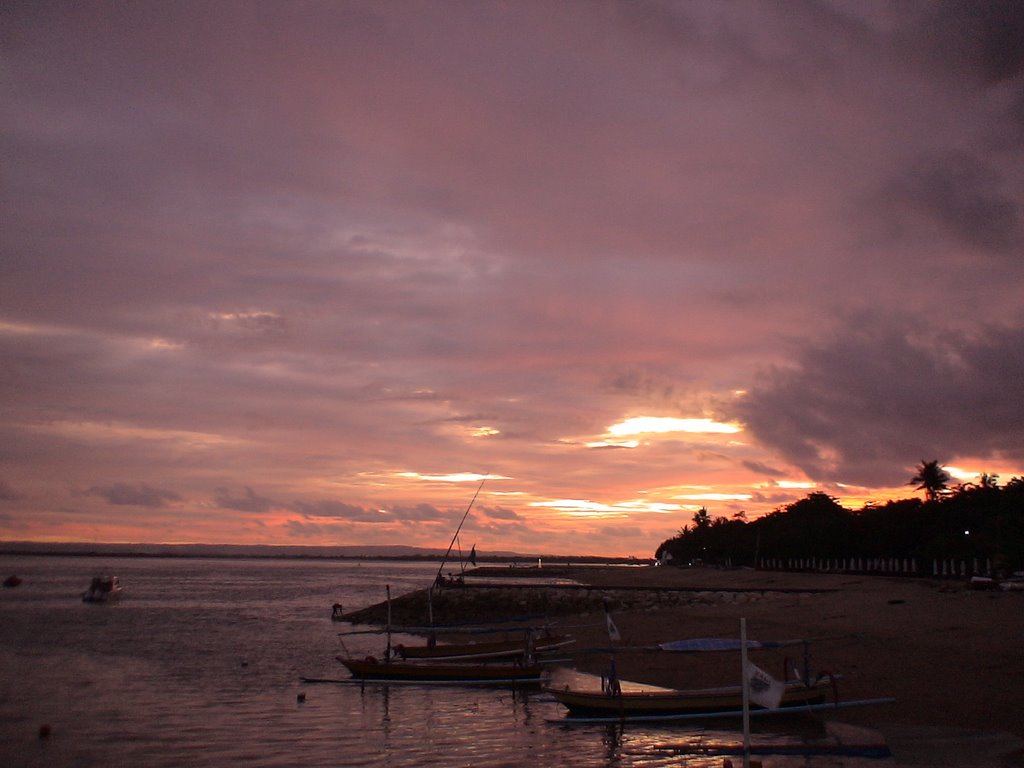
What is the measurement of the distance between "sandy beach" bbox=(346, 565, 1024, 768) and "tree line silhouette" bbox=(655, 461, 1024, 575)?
18.7m

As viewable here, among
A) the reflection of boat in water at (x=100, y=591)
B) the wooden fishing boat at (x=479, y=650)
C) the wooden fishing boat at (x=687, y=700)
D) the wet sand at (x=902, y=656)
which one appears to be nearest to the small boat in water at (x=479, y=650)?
the wooden fishing boat at (x=479, y=650)

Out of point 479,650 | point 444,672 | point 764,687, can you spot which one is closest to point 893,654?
point 444,672

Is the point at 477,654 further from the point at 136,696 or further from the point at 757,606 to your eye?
the point at 757,606

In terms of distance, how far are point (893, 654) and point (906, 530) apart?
69.7 m

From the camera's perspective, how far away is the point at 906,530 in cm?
9581

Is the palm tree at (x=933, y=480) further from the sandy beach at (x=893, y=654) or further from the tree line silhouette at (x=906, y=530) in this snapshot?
the sandy beach at (x=893, y=654)

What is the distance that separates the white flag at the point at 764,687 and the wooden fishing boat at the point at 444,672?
20199mm

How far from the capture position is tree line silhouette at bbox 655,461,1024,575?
→ 76812mm

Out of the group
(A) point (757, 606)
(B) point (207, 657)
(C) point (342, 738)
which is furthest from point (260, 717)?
(A) point (757, 606)

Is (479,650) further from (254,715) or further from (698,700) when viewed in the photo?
(698,700)

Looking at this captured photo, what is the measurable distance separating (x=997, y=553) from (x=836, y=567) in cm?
4246

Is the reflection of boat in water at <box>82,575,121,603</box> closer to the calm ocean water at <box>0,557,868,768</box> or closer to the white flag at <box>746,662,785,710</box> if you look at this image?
the calm ocean water at <box>0,557,868,768</box>

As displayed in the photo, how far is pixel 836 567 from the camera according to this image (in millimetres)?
114875

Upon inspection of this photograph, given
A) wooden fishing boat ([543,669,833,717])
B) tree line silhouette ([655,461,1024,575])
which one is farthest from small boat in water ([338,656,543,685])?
tree line silhouette ([655,461,1024,575])
